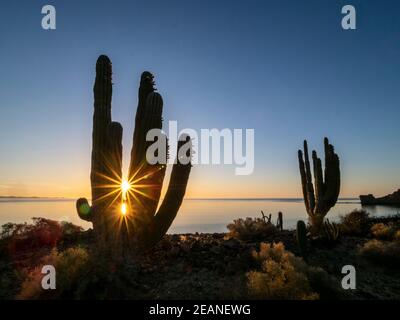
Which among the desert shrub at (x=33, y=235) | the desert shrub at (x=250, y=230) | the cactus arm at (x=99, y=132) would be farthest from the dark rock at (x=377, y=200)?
the cactus arm at (x=99, y=132)

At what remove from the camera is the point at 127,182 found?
32.8 feet

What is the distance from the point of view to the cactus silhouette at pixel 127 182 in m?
9.38

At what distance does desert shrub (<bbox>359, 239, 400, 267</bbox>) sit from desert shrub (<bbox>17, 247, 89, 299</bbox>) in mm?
8861

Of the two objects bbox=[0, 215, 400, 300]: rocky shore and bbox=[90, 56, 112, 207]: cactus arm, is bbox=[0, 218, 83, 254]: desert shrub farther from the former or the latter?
bbox=[90, 56, 112, 207]: cactus arm

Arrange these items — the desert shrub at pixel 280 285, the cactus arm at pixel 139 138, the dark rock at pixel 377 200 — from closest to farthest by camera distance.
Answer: the desert shrub at pixel 280 285 < the cactus arm at pixel 139 138 < the dark rock at pixel 377 200

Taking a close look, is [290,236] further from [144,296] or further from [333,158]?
[144,296]

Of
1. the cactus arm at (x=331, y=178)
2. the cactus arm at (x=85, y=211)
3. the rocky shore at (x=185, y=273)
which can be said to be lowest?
the rocky shore at (x=185, y=273)

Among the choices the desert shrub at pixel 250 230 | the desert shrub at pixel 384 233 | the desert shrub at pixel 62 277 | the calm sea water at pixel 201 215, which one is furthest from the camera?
the calm sea water at pixel 201 215

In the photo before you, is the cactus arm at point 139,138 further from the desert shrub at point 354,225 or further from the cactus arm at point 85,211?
the desert shrub at point 354,225

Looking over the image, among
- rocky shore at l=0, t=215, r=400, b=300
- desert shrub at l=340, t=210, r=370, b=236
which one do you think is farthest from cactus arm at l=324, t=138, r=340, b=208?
rocky shore at l=0, t=215, r=400, b=300

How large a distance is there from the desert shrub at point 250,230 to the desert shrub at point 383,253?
385 cm

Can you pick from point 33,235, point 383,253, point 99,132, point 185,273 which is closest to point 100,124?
point 99,132

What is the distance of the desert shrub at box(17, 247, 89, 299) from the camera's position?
24.9 feet
